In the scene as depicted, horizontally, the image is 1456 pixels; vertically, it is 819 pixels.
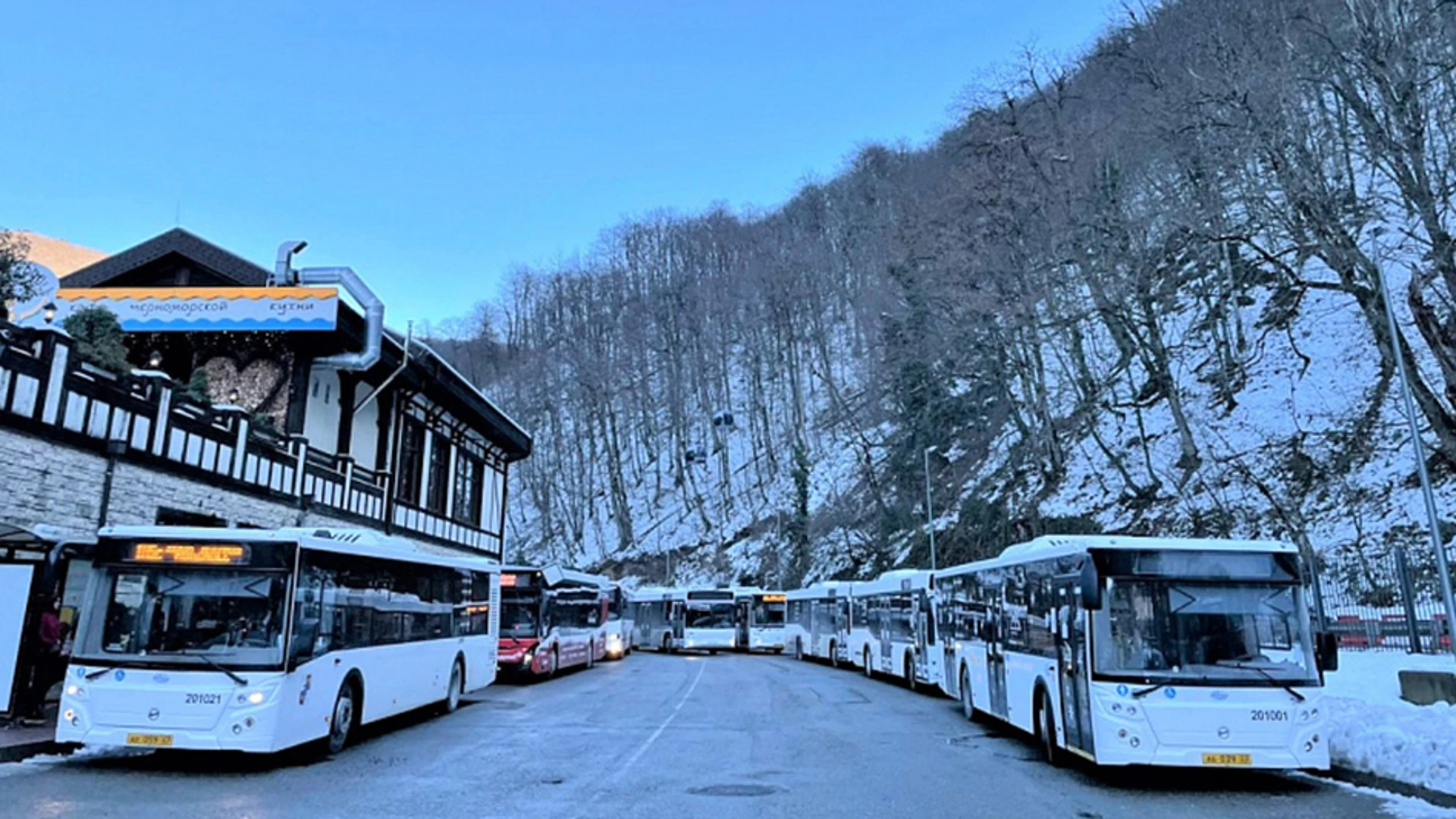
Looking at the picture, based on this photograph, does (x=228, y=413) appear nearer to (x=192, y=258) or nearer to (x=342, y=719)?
(x=192, y=258)

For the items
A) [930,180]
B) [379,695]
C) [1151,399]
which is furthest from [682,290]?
[379,695]

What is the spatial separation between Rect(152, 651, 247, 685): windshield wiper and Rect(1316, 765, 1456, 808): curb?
1178cm

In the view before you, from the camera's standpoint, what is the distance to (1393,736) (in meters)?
9.70

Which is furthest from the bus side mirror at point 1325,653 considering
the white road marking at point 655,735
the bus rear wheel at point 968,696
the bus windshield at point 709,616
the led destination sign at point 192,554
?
the bus windshield at point 709,616

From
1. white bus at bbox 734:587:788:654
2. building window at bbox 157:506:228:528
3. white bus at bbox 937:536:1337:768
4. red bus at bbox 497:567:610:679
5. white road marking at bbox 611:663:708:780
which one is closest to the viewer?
white bus at bbox 937:536:1337:768

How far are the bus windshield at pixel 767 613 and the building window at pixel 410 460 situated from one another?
1836cm

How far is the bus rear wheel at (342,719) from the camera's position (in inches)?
463

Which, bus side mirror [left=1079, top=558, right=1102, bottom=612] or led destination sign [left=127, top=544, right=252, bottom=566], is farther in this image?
led destination sign [left=127, top=544, right=252, bottom=566]

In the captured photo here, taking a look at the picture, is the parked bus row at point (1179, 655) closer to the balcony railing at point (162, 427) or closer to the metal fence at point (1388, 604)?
the metal fence at point (1388, 604)

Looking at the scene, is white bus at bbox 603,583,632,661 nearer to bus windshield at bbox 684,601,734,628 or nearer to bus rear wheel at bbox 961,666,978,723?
bus windshield at bbox 684,601,734,628

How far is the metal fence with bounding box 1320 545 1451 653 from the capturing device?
56.0ft

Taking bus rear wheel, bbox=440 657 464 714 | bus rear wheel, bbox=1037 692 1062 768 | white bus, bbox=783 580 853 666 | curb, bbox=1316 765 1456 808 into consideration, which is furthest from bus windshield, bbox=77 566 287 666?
white bus, bbox=783 580 853 666

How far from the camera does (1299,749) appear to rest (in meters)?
9.16

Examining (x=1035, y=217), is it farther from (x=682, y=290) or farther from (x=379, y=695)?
(x=682, y=290)
